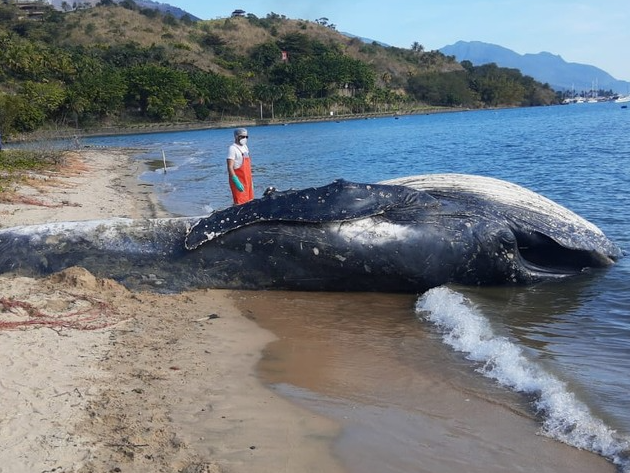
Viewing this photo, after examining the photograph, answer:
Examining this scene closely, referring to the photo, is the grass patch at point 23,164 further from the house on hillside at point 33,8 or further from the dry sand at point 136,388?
the house on hillside at point 33,8

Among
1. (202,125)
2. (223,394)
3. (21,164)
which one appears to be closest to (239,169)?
(223,394)

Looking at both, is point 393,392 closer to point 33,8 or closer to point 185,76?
point 185,76

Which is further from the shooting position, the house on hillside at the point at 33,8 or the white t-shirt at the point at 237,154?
the house on hillside at the point at 33,8

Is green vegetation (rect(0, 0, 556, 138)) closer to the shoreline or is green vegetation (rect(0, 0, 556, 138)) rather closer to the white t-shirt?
the shoreline

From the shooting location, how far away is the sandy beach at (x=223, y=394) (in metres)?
3.95

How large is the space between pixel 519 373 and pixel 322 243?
289cm

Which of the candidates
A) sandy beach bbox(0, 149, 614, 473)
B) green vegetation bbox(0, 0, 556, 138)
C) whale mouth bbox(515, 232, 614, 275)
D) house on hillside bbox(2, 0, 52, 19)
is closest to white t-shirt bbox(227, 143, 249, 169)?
sandy beach bbox(0, 149, 614, 473)

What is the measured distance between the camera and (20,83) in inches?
3538

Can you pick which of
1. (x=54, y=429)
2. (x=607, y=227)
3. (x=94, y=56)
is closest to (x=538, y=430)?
(x=54, y=429)

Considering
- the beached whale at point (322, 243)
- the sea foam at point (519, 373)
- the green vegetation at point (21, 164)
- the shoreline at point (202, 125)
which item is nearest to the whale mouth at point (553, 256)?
the beached whale at point (322, 243)

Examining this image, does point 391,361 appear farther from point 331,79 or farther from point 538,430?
point 331,79

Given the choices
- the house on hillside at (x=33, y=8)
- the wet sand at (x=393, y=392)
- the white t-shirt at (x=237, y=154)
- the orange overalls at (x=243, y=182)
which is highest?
the house on hillside at (x=33, y=8)

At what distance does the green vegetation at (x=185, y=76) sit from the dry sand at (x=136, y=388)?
160ft

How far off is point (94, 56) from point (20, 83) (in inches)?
1436
